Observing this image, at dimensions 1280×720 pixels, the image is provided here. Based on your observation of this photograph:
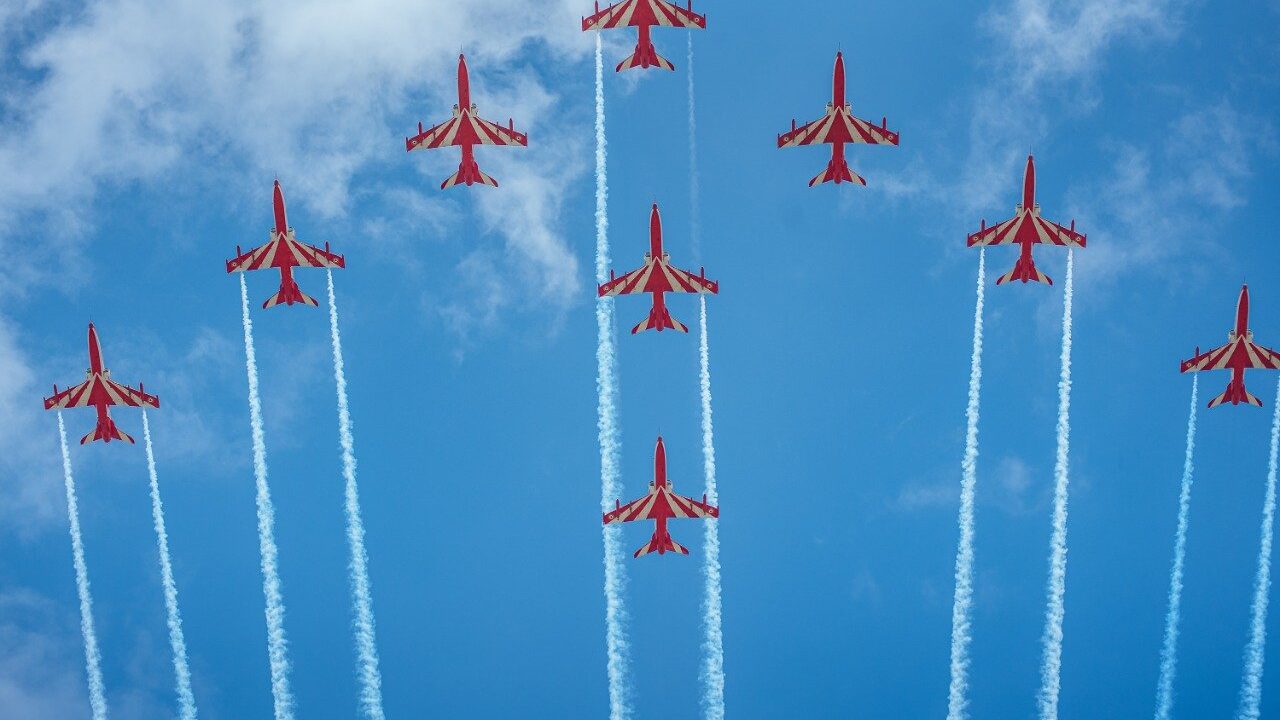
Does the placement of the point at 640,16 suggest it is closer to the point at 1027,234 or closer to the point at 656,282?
the point at 656,282

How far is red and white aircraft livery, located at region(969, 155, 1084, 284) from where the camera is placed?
70625 mm

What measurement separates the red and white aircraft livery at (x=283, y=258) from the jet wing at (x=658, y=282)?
7798mm

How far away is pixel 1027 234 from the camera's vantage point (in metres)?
70.8

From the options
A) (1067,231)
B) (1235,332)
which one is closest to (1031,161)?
(1067,231)

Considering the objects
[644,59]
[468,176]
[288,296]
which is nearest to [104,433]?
[288,296]

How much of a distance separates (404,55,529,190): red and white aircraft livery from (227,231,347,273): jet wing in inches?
152

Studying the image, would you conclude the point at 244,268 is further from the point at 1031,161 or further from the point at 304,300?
the point at 1031,161

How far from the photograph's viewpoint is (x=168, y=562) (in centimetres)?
7450

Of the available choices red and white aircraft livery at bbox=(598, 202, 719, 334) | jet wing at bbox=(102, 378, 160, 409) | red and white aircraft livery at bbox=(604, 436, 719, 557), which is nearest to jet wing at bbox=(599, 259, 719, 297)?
red and white aircraft livery at bbox=(598, 202, 719, 334)

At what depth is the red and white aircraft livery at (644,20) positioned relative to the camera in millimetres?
70438

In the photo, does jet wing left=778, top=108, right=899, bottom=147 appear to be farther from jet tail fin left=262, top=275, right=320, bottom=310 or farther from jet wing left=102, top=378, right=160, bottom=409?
jet wing left=102, top=378, right=160, bottom=409

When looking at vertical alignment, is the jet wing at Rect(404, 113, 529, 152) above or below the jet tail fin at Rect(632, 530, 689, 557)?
above

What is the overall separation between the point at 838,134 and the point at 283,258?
15924 millimetres

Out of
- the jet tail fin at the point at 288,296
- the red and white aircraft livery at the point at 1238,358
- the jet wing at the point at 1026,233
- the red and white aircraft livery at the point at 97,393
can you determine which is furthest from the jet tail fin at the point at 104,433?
the red and white aircraft livery at the point at 1238,358
